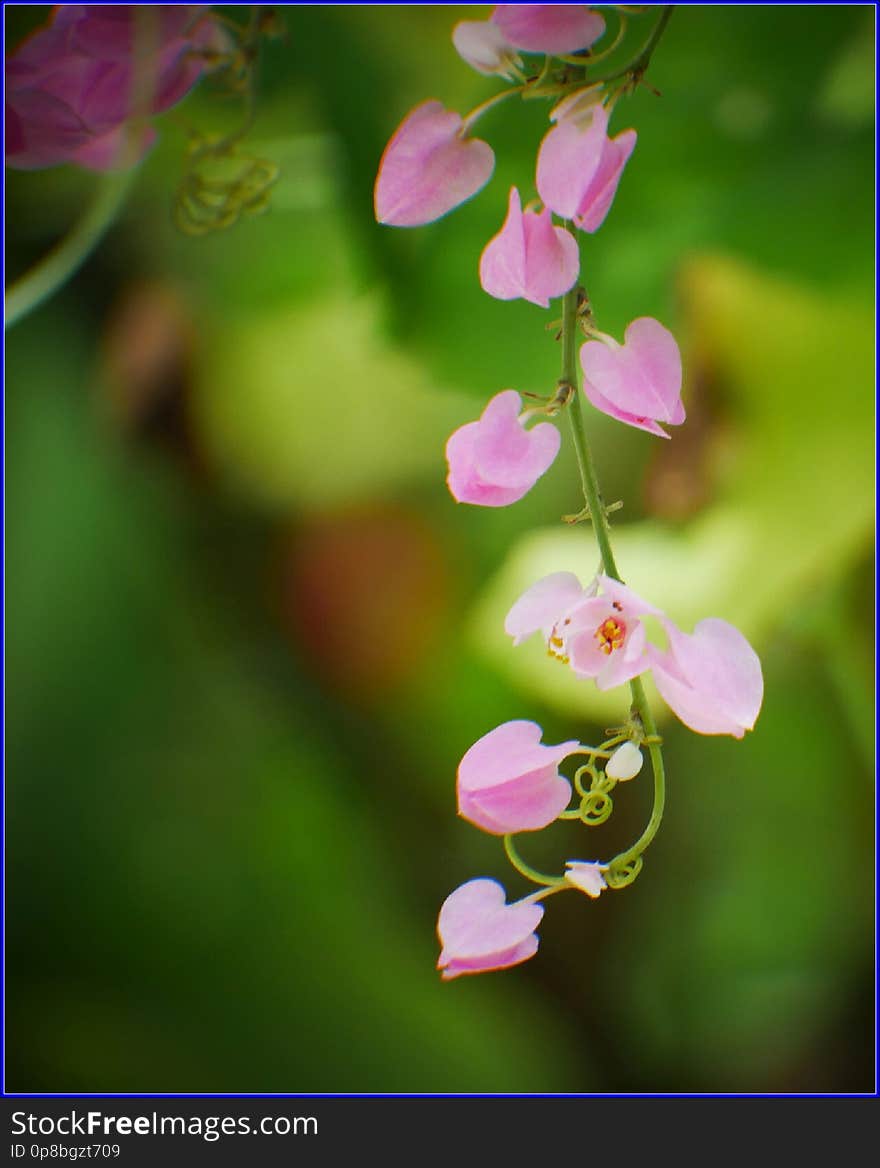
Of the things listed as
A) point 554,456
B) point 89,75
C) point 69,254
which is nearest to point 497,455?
point 554,456

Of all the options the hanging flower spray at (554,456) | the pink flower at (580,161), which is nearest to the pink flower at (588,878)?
the hanging flower spray at (554,456)

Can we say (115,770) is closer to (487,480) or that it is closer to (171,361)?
(171,361)

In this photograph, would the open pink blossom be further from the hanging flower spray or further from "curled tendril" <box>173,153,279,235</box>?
"curled tendril" <box>173,153,279,235</box>

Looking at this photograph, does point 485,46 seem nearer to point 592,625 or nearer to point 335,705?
point 592,625

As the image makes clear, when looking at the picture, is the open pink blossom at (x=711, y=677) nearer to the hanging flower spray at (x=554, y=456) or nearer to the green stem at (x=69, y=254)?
the hanging flower spray at (x=554, y=456)

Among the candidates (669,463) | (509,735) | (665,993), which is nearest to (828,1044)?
(665,993)
